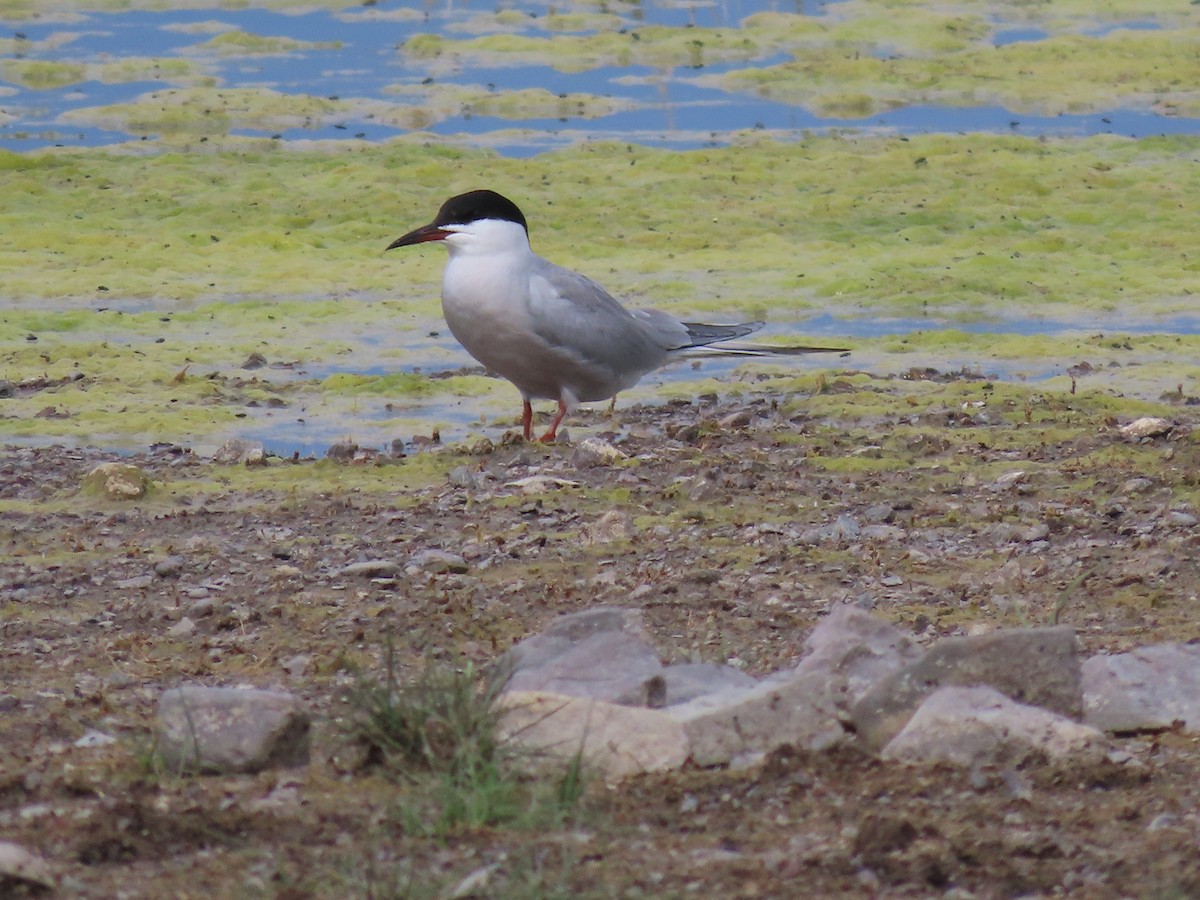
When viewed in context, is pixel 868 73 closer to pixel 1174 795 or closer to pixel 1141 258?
pixel 1141 258

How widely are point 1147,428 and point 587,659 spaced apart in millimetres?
3538

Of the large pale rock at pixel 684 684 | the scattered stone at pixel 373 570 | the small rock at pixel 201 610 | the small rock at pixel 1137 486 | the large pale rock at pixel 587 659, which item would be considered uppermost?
the large pale rock at pixel 587 659

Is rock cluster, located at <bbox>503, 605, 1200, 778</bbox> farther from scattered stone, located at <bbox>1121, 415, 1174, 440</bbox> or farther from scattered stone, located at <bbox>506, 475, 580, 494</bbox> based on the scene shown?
scattered stone, located at <bbox>1121, 415, 1174, 440</bbox>

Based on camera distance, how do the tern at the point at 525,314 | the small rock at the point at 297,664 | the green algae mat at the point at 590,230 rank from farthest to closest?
1. the green algae mat at the point at 590,230
2. the tern at the point at 525,314
3. the small rock at the point at 297,664

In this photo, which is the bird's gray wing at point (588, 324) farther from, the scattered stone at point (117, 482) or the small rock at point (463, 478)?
the scattered stone at point (117, 482)

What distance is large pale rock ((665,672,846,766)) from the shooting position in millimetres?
3027

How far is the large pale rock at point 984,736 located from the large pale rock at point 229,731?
96cm

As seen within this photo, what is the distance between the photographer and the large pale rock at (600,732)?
9.75 ft

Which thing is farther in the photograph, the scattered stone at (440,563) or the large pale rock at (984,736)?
the scattered stone at (440,563)

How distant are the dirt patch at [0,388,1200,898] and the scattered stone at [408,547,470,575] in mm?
21

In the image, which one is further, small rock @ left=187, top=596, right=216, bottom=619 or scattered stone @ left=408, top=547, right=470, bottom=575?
scattered stone @ left=408, top=547, right=470, bottom=575

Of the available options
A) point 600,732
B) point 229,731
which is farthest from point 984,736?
point 229,731

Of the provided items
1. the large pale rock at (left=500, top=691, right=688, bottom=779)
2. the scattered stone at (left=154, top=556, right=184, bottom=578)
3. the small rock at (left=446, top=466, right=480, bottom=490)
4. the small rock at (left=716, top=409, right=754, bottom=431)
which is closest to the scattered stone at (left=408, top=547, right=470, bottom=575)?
the scattered stone at (left=154, top=556, right=184, bottom=578)

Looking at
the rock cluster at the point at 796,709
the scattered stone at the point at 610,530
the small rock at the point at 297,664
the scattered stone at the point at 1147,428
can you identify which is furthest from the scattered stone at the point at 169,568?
the scattered stone at the point at 1147,428
